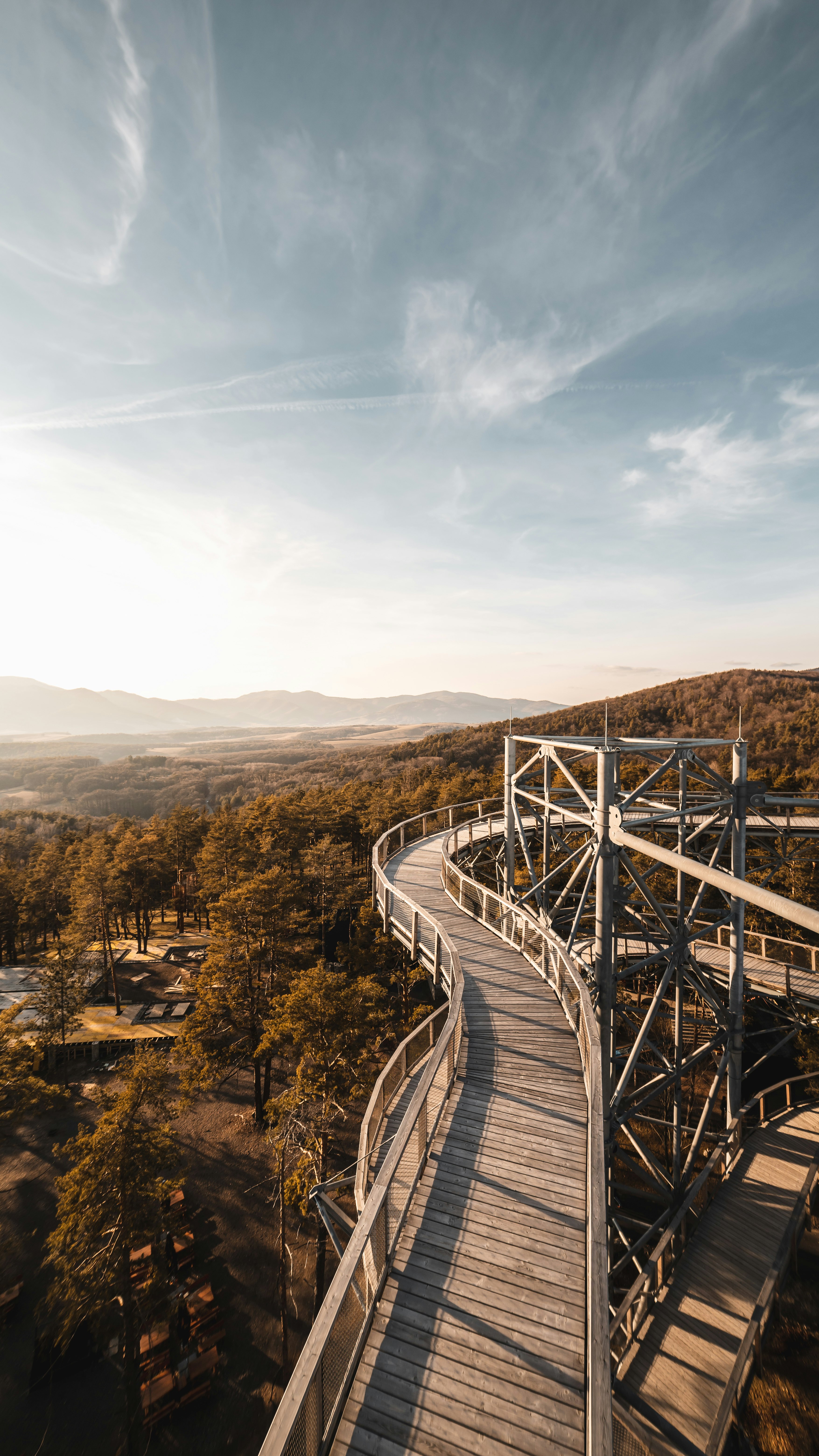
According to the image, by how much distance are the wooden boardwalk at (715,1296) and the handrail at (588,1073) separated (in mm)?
4160

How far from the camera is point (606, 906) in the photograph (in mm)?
10039

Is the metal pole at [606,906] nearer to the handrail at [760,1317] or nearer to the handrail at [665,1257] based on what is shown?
the handrail at [665,1257]

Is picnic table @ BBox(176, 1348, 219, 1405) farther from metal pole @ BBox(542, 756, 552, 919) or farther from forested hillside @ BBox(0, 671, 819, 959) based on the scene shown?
metal pole @ BBox(542, 756, 552, 919)

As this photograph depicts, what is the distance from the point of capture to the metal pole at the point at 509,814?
1570cm

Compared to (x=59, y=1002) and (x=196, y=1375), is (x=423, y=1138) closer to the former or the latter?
(x=196, y=1375)

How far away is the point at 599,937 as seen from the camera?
400 inches

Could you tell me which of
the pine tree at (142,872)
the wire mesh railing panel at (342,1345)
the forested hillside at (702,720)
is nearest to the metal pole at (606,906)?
the wire mesh railing panel at (342,1345)

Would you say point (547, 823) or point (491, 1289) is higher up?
point (547, 823)

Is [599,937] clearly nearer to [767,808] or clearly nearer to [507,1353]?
[507,1353]

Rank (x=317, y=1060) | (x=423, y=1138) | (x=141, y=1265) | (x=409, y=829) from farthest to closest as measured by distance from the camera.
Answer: (x=409, y=829), (x=317, y=1060), (x=141, y=1265), (x=423, y=1138)

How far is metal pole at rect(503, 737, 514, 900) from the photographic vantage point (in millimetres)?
15695

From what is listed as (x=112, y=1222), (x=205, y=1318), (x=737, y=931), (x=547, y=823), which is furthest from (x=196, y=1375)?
(x=737, y=931)

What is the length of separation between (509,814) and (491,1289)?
438 inches

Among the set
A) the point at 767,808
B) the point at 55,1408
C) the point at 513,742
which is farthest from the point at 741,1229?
the point at 767,808
